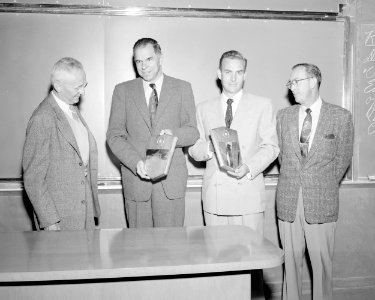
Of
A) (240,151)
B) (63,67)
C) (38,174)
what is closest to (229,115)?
(240,151)

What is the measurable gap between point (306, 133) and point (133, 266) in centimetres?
186

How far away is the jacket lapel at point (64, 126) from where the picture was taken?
7.52 ft

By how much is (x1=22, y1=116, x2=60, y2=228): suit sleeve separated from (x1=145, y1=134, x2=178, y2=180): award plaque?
2.05 ft

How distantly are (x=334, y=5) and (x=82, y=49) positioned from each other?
7.45 ft

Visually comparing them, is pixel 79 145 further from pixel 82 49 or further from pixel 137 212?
pixel 82 49

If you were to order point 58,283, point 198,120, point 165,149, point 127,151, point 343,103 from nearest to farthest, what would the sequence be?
point 58,283
point 165,149
point 127,151
point 198,120
point 343,103

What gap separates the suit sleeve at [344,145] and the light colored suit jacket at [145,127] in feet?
3.50

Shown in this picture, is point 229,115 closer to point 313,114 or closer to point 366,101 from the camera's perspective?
point 313,114

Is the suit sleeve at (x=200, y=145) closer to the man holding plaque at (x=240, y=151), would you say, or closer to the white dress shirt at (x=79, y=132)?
the man holding plaque at (x=240, y=151)

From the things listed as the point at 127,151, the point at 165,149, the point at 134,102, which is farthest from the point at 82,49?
the point at 165,149

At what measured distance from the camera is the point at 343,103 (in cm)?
349

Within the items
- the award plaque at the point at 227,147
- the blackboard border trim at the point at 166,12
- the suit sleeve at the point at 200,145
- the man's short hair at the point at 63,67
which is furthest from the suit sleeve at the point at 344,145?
the man's short hair at the point at 63,67

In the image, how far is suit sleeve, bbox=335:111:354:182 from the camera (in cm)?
279

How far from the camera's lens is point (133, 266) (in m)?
1.39
